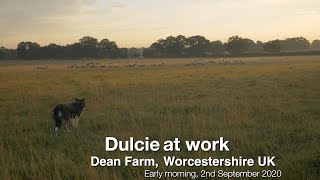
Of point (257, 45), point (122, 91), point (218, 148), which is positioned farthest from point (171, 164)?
point (257, 45)

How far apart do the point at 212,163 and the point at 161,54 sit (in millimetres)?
130099

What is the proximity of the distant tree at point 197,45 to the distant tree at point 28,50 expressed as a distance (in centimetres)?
5029

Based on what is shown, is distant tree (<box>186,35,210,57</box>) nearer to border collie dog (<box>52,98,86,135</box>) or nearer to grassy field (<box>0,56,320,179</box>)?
grassy field (<box>0,56,320,179</box>)

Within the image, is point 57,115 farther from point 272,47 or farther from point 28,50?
point 272,47

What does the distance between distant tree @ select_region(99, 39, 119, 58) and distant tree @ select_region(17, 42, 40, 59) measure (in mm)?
20200

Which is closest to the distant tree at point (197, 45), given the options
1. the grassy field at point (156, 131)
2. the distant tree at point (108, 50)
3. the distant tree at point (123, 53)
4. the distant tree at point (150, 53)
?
the distant tree at point (150, 53)

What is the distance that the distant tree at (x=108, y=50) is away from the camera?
129m

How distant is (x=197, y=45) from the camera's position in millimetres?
137250

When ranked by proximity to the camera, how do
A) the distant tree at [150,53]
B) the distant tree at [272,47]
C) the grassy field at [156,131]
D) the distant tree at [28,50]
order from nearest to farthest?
the grassy field at [156,131] < the distant tree at [28,50] < the distant tree at [150,53] < the distant tree at [272,47]

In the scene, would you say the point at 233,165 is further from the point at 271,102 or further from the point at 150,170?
the point at 271,102

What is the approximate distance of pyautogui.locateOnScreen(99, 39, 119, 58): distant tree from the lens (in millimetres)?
129250

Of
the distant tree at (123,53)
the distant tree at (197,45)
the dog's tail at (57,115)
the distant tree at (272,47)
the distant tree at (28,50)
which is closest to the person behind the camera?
the dog's tail at (57,115)

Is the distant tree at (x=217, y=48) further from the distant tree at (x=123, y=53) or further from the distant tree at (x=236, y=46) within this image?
the distant tree at (x=123, y=53)

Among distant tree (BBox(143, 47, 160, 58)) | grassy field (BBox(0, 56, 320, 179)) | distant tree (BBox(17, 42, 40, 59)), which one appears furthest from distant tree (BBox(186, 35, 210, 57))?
grassy field (BBox(0, 56, 320, 179))
